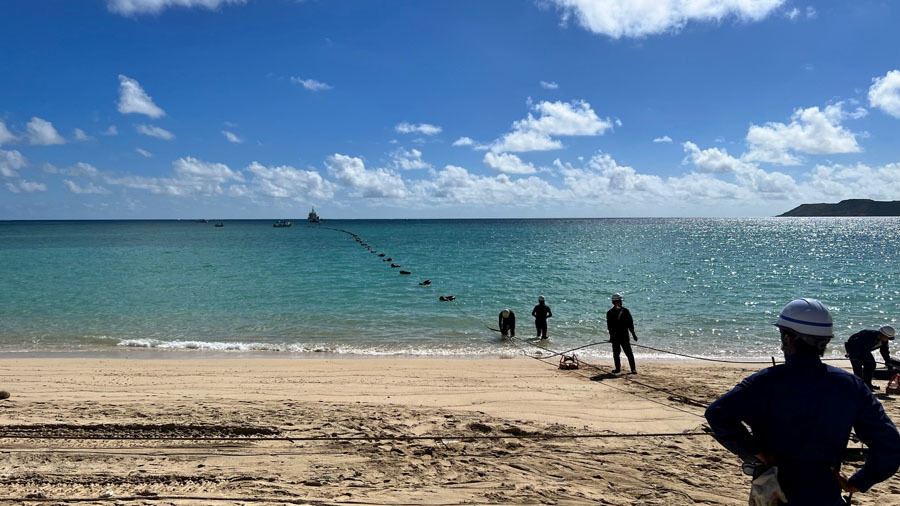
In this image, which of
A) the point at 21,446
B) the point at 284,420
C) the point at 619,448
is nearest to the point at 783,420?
the point at 619,448

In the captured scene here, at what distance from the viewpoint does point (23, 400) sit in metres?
8.70

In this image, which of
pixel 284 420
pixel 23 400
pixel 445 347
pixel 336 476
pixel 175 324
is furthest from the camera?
pixel 175 324

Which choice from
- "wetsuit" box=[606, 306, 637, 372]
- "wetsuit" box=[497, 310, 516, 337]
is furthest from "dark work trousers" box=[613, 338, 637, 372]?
"wetsuit" box=[497, 310, 516, 337]

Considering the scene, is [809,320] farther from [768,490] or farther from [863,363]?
[863,363]

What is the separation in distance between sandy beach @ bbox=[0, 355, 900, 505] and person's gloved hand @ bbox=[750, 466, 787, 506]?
2.96 m

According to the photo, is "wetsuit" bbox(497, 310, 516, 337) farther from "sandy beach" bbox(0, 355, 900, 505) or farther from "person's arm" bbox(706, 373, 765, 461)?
"person's arm" bbox(706, 373, 765, 461)

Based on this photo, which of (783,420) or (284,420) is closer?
(783,420)

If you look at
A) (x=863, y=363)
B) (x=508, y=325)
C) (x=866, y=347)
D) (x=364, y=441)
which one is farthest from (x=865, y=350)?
(x=508, y=325)

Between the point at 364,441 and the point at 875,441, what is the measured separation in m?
5.65

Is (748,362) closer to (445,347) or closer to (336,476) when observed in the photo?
(445,347)

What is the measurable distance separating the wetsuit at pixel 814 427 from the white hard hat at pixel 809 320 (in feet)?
0.45

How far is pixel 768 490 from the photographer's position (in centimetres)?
268

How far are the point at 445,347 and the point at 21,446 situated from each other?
1081cm

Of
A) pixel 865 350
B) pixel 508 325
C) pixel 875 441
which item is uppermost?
pixel 875 441
